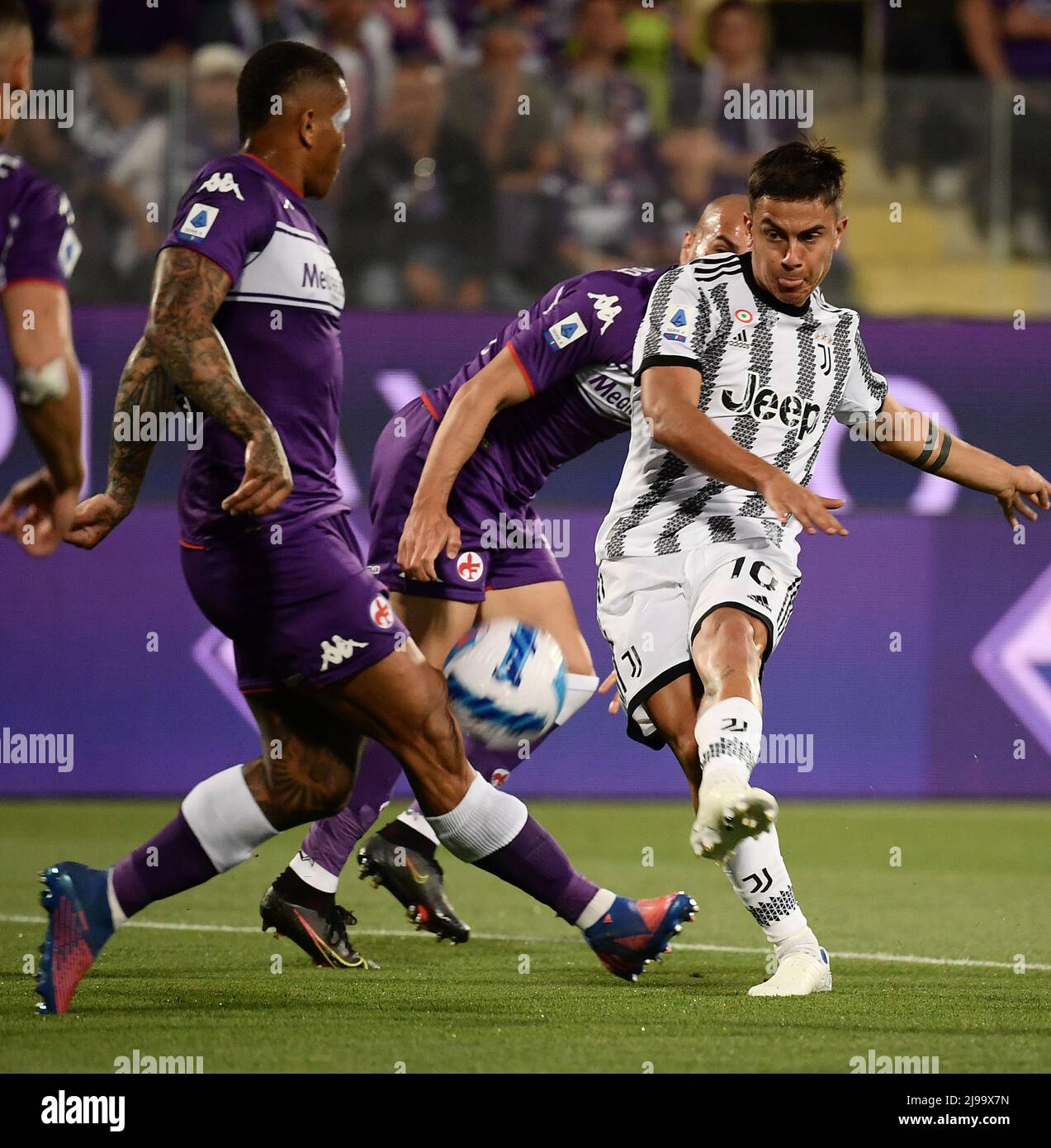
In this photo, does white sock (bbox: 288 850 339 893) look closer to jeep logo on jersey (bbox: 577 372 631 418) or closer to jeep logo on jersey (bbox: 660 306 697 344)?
jeep logo on jersey (bbox: 577 372 631 418)

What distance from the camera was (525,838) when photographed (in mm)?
4789

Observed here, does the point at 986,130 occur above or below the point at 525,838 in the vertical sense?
above

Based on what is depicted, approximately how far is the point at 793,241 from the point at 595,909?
1781mm

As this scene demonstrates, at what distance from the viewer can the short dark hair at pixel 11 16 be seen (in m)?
4.02

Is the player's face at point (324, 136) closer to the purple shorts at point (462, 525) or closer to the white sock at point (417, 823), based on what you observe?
the purple shorts at point (462, 525)

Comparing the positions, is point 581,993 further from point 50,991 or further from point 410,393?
point 410,393

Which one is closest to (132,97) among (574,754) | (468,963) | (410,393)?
(410,393)

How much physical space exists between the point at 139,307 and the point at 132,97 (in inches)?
44.3

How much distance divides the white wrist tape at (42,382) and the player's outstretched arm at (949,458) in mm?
2420

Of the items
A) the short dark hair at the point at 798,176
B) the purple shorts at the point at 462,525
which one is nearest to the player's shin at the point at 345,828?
the purple shorts at the point at 462,525

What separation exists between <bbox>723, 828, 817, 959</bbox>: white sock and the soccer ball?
43.9 inches

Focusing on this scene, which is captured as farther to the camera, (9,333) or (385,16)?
(385,16)

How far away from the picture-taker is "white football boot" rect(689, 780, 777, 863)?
14.1ft
